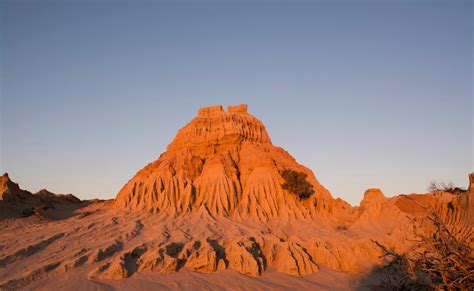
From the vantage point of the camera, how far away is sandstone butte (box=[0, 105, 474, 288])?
1788 cm

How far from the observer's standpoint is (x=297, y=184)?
32.8 meters

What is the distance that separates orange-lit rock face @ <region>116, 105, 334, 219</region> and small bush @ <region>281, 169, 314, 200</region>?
548 millimetres

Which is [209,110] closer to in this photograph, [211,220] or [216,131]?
[216,131]

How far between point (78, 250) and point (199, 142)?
20214mm

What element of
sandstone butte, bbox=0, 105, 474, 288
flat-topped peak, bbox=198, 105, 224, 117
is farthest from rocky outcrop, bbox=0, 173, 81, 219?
flat-topped peak, bbox=198, 105, 224, 117

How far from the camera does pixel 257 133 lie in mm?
39688

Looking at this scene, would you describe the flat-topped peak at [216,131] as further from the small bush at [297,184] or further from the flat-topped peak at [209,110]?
the small bush at [297,184]

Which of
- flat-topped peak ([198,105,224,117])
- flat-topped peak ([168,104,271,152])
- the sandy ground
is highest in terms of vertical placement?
flat-topped peak ([198,105,224,117])

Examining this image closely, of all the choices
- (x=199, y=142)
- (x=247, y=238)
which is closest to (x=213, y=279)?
(x=247, y=238)

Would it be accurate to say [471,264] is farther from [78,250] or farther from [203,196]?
[203,196]

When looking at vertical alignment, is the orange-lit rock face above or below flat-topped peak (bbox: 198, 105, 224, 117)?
below

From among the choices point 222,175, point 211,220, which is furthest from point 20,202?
point 222,175

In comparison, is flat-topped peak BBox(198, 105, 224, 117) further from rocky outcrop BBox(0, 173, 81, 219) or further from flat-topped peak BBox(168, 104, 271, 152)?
rocky outcrop BBox(0, 173, 81, 219)

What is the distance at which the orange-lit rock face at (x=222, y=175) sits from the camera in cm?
2895
